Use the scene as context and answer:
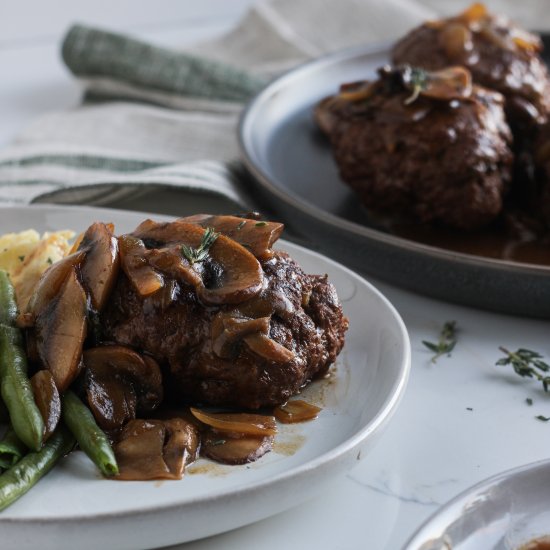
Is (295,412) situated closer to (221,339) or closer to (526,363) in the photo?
(221,339)

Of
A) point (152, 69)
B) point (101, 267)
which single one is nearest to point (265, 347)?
point (101, 267)

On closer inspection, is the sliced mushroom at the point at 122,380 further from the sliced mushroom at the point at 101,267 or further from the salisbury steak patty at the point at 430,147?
the salisbury steak patty at the point at 430,147

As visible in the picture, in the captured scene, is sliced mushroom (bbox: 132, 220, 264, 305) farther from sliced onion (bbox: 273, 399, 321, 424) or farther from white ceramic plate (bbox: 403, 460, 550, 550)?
white ceramic plate (bbox: 403, 460, 550, 550)

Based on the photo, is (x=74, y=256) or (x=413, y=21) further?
(x=413, y=21)

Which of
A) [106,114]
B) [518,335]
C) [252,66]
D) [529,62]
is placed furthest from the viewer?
[252,66]

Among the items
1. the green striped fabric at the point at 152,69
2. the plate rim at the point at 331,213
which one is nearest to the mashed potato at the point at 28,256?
the plate rim at the point at 331,213

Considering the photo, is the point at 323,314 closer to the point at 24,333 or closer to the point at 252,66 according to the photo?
the point at 24,333

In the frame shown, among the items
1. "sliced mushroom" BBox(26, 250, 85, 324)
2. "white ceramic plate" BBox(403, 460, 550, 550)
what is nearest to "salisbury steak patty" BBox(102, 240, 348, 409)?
"sliced mushroom" BBox(26, 250, 85, 324)

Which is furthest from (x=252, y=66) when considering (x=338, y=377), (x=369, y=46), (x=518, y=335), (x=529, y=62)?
(x=338, y=377)
